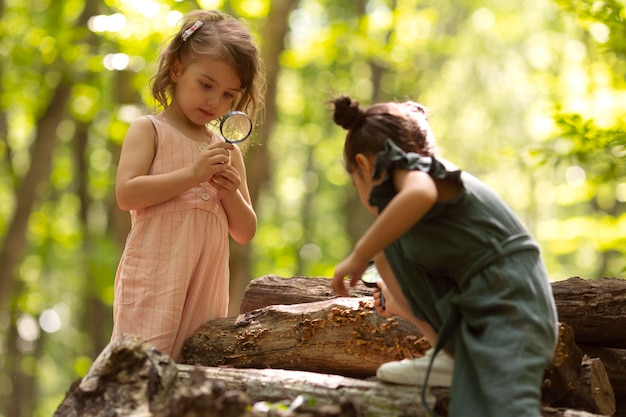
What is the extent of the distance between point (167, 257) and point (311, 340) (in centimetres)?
84

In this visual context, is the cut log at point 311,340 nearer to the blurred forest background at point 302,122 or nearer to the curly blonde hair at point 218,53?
the blurred forest background at point 302,122

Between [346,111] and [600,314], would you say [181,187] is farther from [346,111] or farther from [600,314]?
[600,314]

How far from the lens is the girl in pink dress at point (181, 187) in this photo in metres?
3.31

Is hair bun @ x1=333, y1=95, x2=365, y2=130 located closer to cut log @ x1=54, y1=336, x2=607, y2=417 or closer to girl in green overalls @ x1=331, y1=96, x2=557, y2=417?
girl in green overalls @ x1=331, y1=96, x2=557, y2=417

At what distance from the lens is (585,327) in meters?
3.33

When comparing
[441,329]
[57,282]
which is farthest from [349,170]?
[57,282]

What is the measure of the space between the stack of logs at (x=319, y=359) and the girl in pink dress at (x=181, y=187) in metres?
0.28

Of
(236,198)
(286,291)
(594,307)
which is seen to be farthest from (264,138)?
(594,307)

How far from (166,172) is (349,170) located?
1159 mm

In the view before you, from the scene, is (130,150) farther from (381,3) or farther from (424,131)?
(381,3)

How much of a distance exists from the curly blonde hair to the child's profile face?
4 centimetres

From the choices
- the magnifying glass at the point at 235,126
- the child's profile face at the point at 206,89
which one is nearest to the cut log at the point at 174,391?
the magnifying glass at the point at 235,126

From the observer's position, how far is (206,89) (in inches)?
132

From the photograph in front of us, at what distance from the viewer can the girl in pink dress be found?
331 cm
